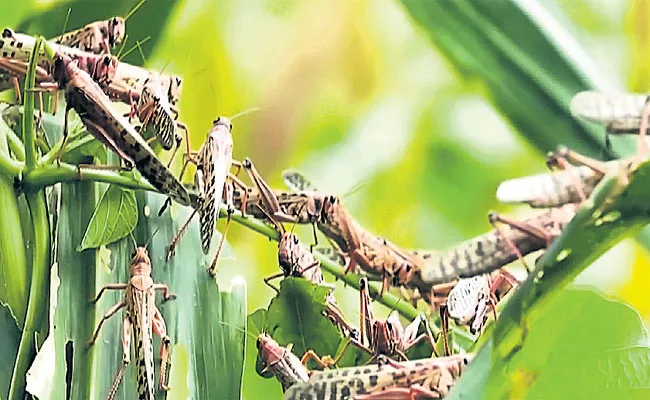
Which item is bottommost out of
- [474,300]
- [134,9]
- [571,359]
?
[571,359]

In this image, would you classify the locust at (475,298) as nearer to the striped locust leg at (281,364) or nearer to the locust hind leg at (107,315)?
the striped locust leg at (281,364)

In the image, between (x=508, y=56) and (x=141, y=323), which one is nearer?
(x=141, y=323)

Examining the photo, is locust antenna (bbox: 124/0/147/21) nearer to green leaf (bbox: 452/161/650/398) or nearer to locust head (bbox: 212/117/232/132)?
locust head (bbox: 212/117/232/132)

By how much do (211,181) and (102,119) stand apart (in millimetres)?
172

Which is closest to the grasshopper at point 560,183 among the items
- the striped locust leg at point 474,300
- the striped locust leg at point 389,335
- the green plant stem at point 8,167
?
the striped locust leg at point 474,300

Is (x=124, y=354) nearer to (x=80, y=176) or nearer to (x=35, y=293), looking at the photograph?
(x=35, y=293)

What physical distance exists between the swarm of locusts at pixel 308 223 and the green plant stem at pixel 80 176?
0.02m

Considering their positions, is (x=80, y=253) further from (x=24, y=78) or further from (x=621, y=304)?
(x=621, y=304)

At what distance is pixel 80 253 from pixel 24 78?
259mm

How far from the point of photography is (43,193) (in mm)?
981

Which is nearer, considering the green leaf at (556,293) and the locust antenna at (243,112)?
the green leaf at (556,293)

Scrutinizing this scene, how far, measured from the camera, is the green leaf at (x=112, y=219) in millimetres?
973

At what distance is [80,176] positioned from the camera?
99cm

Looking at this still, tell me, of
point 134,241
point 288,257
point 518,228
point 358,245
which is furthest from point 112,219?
point 518,228
